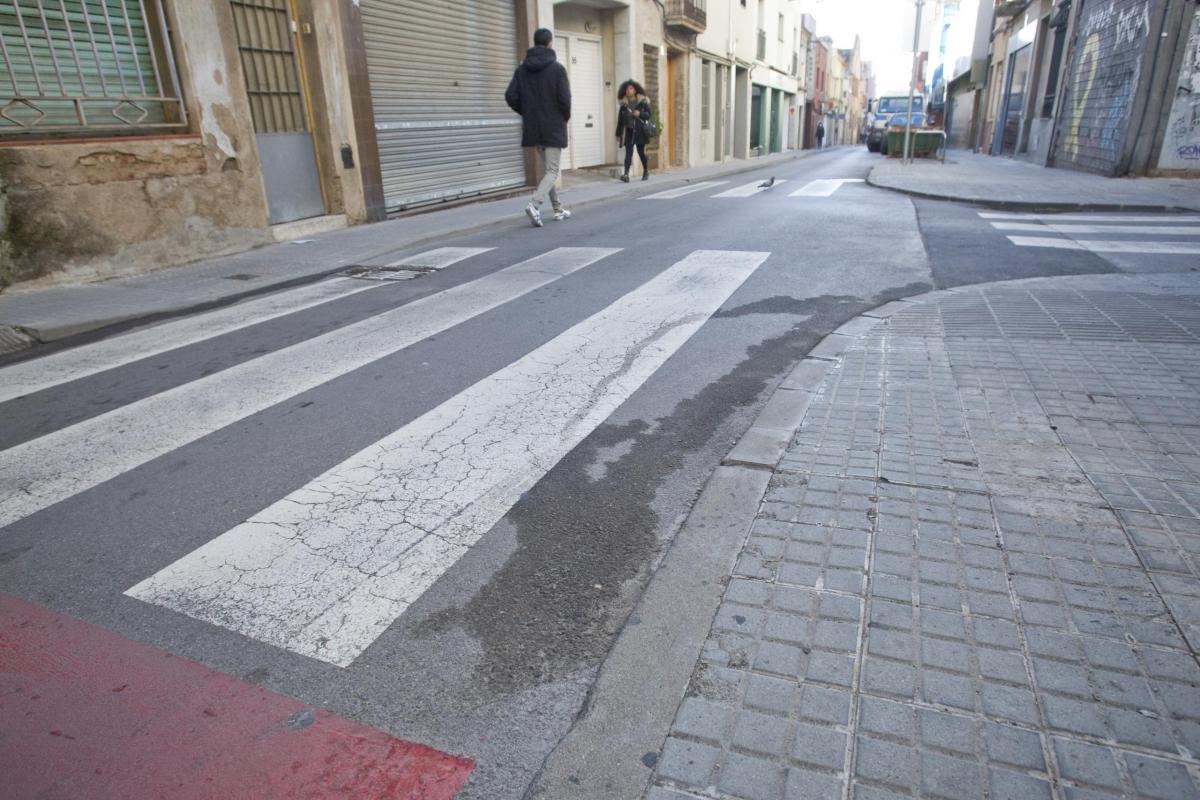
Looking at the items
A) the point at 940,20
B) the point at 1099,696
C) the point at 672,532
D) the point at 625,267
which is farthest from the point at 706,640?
the point at 940,20

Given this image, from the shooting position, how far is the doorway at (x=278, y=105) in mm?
8836

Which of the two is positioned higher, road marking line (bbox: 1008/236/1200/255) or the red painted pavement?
road marking line (bbox: 1008/236/1200/255)

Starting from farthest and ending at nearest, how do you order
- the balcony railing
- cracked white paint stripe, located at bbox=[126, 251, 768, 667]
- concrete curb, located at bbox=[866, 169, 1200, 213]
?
the balcony railing < concrete curb, located at bbox=[866, 169, 1200, 213] < cracked white paint stripe, located at bbox=[126, 251, 768, 667]

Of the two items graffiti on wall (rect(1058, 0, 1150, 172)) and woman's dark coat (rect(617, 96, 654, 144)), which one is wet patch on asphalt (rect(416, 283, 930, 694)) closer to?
woman's dark coat (rect(617, 96, 654, 144))

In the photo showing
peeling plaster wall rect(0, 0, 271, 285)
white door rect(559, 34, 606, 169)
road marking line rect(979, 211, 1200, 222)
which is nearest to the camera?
peeling plaster wall rect(0, 0, 271, 285)

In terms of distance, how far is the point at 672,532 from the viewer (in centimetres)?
247

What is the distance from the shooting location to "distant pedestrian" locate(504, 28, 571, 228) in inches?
378

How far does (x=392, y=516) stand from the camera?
2600mm

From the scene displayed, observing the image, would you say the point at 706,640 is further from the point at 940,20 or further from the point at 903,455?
the point at 940,20

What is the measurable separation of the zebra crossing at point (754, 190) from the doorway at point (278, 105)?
252 inches

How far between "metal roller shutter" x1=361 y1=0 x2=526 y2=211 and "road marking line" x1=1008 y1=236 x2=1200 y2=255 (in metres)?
8.67

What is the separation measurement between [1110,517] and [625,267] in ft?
16.4

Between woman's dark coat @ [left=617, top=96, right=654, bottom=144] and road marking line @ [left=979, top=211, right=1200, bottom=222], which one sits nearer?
road marking line @ [left=979, top=211, right=1200, bottom=222]

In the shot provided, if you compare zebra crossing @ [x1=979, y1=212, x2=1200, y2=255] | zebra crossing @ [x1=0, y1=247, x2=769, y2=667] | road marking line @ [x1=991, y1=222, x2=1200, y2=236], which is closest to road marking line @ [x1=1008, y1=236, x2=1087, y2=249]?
zebra crossing @ [x1=979, y1=212, x2=1200, y2=255]
